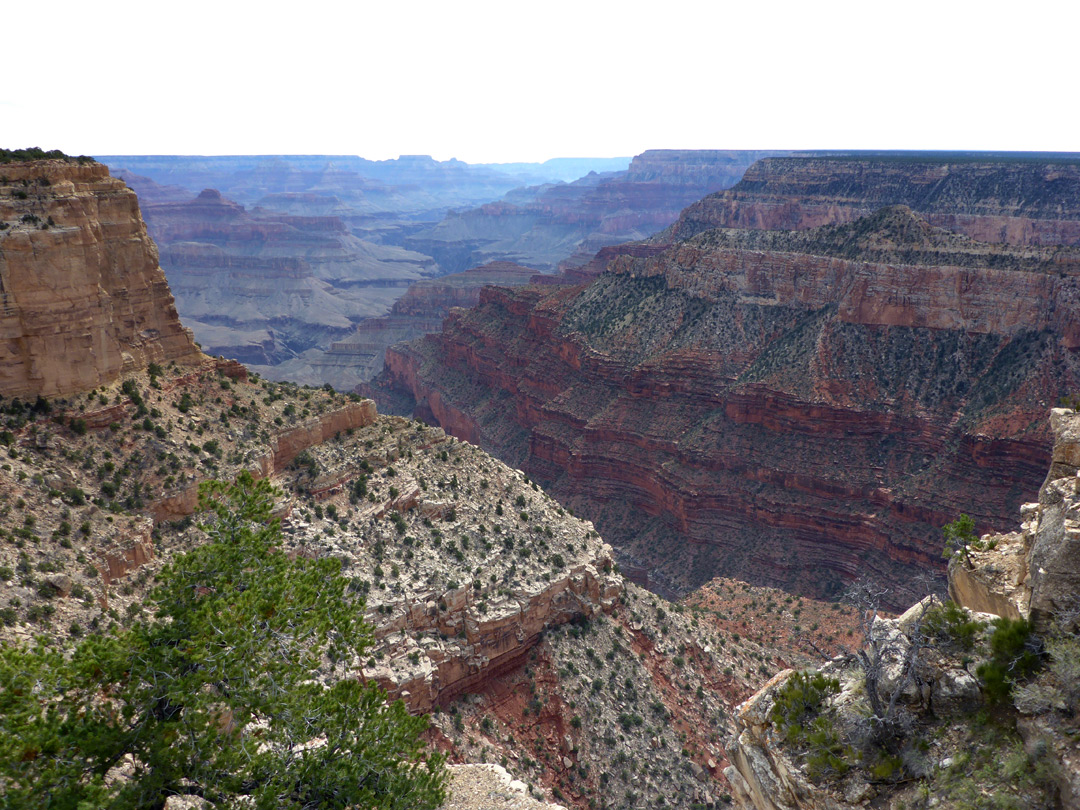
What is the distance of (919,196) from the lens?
117375mm

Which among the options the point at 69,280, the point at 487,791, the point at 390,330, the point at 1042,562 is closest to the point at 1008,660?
the point at 1042,562

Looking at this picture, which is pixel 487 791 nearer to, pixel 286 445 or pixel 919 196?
pixel 286 445

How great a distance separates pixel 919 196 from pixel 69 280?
124 m

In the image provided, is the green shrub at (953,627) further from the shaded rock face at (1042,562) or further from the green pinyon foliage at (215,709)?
the green pinyon foliage at (215,709)

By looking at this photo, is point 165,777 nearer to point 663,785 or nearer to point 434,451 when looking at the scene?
point 663,785

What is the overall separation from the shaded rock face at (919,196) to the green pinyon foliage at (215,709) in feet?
363

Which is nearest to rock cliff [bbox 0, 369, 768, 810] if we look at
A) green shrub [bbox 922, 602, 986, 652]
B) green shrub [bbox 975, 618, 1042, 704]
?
green shrub [bbox 922, 602, 986, 652]

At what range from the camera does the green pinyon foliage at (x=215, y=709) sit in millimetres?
13758

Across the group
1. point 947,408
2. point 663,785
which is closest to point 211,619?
point 663,785

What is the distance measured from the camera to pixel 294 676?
16078 millimetres

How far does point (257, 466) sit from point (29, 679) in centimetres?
1611

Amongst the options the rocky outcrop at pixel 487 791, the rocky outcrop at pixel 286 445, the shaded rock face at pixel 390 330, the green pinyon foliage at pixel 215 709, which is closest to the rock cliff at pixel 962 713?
the green pinyon foliage at pixel 215 709

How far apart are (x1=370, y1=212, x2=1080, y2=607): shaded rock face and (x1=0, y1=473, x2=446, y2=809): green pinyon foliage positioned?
41726 millimetres

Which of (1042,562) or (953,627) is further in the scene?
(953,627)
